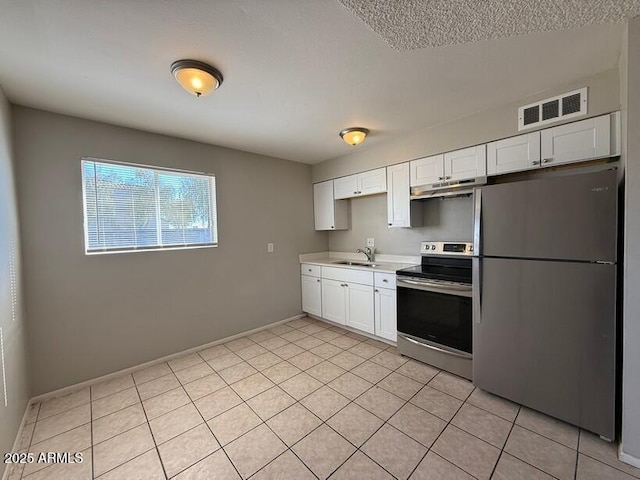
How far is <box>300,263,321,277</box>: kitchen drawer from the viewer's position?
4004mm

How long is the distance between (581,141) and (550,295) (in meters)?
1.22

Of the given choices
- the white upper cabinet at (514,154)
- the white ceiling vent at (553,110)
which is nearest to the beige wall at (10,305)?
the white upper cabinet at (514,154)

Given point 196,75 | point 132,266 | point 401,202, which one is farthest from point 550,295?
point 132,266

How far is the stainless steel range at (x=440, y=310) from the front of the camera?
238 cm

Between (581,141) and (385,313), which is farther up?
(581,141)

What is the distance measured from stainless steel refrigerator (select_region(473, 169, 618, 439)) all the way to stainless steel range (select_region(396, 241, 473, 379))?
16cm

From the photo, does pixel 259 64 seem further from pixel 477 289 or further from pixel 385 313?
pixel 385 313

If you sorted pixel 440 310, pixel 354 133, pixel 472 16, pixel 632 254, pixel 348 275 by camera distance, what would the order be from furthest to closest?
1. pixel 348 275
2. pixel 354 133
3. pixel 440 310
4. pixel 632 254
5. pixel 472 16

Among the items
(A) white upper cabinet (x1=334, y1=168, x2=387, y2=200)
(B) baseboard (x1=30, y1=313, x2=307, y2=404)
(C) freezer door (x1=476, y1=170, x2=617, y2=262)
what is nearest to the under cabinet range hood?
(A) white upper cabinet (x1=334, y1=168, x2=387, y2=200)

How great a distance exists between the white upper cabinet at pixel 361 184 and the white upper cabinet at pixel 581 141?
1.60m

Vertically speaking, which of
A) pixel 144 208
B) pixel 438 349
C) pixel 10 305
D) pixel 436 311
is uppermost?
pixel 144 208

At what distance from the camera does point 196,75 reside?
1743mm

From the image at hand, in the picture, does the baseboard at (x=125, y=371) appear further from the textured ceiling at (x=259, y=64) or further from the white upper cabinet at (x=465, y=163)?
the white upper cabinet at (x=465, y=163)

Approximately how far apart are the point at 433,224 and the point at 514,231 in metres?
1.29
